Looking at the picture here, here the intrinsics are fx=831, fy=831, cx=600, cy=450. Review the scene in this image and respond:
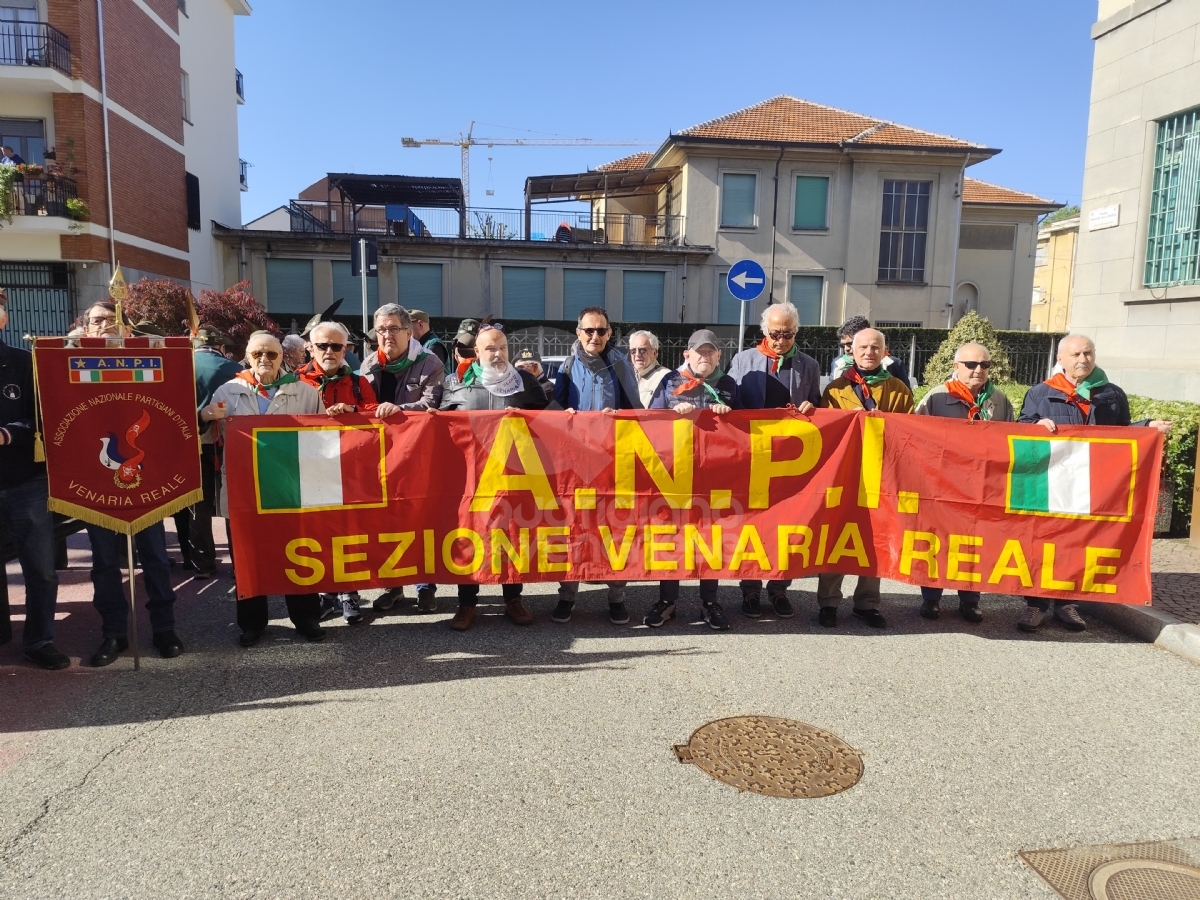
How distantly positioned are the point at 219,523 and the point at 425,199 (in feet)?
84.8

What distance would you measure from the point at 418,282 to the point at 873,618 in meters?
26.2

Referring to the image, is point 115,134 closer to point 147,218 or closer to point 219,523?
point 147,218

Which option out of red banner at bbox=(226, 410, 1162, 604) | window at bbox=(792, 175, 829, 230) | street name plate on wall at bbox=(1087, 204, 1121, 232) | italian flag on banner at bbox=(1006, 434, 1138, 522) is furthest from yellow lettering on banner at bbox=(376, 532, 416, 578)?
window at bbox=(792, 175, 829, 230)

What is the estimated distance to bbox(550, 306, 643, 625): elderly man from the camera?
5629 millimetres

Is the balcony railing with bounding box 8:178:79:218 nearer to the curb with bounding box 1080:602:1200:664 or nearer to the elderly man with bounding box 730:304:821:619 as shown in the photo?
the elderly man with bounding box 730:304:821:619

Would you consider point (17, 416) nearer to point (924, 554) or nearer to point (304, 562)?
point (304, 562)

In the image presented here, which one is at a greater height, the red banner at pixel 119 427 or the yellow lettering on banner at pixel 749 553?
the red banner at pixel 119 427

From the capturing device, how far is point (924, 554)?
18.2ft

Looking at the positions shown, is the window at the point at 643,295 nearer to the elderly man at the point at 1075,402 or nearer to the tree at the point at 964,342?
the tree at the point at 964,342

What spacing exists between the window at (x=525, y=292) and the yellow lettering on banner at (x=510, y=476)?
2516cm

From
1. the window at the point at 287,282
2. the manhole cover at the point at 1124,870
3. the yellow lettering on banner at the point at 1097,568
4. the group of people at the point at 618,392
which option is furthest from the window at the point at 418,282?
the manhole cover at the point at 1124,870

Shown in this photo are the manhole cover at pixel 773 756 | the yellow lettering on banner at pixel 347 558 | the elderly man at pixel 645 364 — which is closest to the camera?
the manhole cover at pixel 773 756

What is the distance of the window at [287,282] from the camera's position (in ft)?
95.1

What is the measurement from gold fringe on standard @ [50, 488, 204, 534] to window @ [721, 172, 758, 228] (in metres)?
27.5
